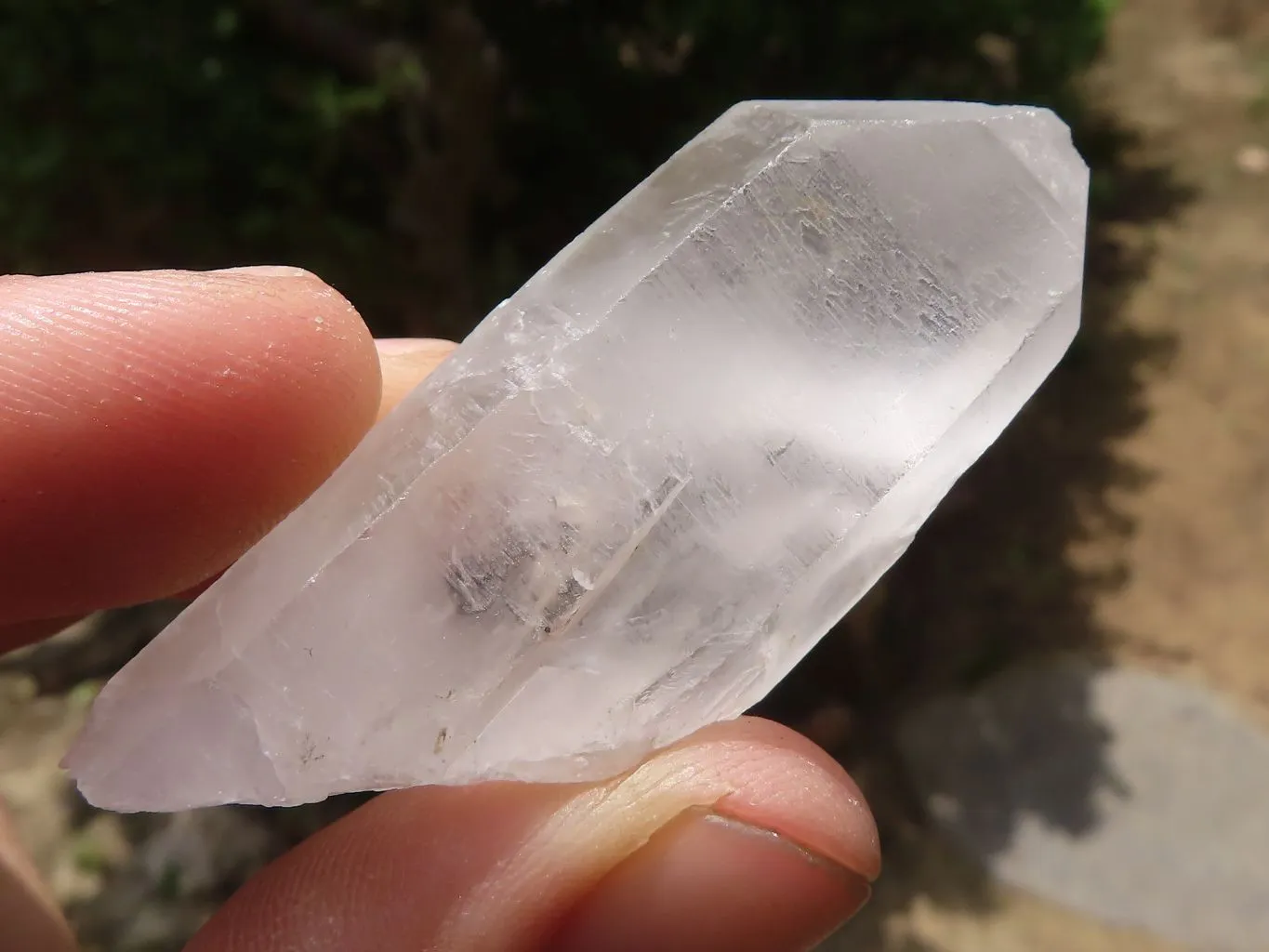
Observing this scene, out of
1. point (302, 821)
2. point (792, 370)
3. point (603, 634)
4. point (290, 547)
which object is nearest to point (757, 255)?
point (792, 370)

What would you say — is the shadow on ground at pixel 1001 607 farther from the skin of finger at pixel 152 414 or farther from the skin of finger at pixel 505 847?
the skin of finger at pixel 152 414

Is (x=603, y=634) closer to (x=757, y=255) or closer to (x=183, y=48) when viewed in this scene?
(x=757, y=255)

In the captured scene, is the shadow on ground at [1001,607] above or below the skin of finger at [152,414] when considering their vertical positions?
below

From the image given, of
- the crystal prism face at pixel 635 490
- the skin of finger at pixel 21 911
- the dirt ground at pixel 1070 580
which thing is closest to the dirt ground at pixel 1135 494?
the dirt ground at pixel 1070 580

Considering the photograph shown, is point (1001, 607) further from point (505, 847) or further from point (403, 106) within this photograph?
point (505, 847)

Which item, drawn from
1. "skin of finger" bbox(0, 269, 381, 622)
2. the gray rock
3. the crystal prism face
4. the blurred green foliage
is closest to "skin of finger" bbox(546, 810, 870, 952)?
the crystal prism face

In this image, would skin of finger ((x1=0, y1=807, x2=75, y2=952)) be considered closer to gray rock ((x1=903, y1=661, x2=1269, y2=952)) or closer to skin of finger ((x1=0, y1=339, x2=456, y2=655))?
skin of finger ((x1=0, y1=339, x2=456, y2=655))
